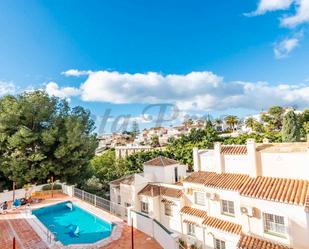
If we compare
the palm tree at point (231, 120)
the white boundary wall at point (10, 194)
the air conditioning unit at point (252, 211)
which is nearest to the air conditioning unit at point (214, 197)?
the air conditioning unit at point (252, 211)

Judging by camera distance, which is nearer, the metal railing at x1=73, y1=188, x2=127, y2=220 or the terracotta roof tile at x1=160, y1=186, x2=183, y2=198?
the metal railing at x1=73, y1=188, x2=127, y2=220

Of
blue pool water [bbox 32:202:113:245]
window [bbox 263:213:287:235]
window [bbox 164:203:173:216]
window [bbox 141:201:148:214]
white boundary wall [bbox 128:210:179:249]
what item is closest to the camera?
white boundary wall [bbox 128:210:179:249]

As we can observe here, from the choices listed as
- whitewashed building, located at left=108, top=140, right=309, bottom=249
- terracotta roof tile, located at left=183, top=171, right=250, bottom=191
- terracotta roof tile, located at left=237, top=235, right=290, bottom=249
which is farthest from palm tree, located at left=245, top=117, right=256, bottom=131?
terracotta roof tile, located at left=237, top=235, right=290, bottom=249

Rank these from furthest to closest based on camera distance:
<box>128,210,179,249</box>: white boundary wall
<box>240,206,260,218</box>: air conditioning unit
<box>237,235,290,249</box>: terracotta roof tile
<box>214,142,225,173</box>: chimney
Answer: <box>214,142,225,173</box>: chimney → <box>240,206,260,218</box>: air conditioning unit → <box>237,235,290,249</box>: terracotta roof tile → <box>128,210,179,249</box>: white boundary wall

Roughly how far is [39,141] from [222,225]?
18249mm

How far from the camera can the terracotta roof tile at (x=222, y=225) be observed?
49.8 feet

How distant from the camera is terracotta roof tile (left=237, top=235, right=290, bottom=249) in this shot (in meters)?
11.6

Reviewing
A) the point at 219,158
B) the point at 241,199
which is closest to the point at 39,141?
the point at 219,158

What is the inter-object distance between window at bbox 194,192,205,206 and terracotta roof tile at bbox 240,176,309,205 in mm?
5029

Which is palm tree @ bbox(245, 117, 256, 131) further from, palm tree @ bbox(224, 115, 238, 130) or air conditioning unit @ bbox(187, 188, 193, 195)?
air conditioning unit @ bbox(187, 188, 193, 195)

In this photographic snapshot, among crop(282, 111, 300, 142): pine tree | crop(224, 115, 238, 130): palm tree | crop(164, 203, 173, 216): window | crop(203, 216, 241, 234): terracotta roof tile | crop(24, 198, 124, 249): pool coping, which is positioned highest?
crop(224, 115, 238, 130): palm tree

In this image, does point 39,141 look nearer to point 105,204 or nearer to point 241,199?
point 105,204

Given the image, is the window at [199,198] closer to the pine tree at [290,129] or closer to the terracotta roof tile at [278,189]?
the terracotta roof tile at [278,189]

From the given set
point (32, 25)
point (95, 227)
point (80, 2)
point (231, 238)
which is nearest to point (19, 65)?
point (32, 25)
